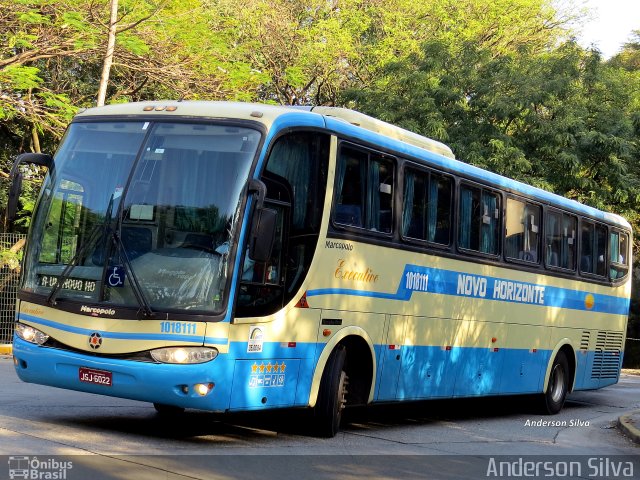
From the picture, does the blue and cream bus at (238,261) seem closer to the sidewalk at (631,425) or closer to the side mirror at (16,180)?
the side mirror at (16,180)

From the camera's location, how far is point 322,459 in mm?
9867

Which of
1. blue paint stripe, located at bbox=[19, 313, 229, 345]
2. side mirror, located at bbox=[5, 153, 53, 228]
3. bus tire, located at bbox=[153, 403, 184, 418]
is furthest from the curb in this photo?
side mirror, located at bbox=[5, 153, 53, 228]

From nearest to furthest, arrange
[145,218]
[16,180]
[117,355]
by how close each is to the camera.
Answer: [117,355]
[145,218]
[16,180]

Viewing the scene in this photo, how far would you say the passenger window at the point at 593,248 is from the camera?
739 inches

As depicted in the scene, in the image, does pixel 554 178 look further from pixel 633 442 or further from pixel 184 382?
pixel 184 382

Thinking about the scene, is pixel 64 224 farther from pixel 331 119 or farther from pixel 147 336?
pixel 331 119

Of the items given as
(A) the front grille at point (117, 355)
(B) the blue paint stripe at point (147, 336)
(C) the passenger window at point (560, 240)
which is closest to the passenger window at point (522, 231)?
(C) the passenger window at point (560, 240)

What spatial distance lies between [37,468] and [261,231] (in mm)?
3112

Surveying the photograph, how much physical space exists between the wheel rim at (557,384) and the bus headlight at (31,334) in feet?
33.3

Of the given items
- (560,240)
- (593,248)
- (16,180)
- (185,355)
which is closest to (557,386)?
(560,240)

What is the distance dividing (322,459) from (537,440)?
14.8 feet

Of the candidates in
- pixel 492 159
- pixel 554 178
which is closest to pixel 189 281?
pixel 492 159

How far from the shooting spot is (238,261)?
10.0 m

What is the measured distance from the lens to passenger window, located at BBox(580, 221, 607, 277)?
61.6 feet
